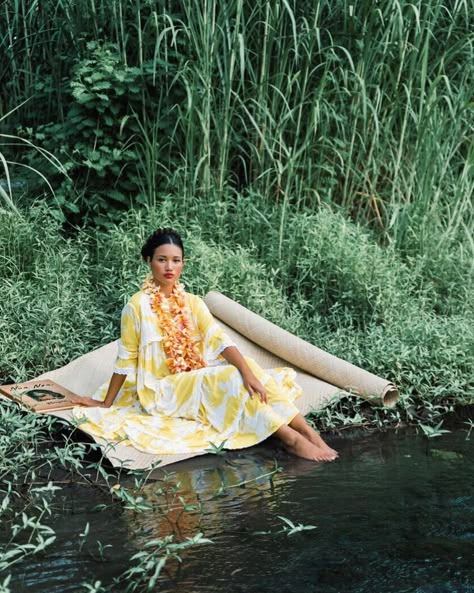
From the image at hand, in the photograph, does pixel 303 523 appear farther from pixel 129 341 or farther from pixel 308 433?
pixel 129 341

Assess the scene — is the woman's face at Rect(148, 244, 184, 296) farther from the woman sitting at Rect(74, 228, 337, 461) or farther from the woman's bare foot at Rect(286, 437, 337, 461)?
the woman's bare foot at Rect(286, 437, 337, 461)

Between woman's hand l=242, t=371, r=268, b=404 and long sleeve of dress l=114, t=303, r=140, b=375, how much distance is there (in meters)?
0.53

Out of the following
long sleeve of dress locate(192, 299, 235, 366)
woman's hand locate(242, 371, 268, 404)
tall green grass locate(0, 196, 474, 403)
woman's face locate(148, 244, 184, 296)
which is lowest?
tall green grass locate(0, 196, 474, 403)

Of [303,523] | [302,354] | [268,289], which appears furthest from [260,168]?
[303,523]

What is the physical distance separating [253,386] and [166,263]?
2.17 ft

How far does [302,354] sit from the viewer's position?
168 inches

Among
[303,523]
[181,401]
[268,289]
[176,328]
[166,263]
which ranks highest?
[166,263]

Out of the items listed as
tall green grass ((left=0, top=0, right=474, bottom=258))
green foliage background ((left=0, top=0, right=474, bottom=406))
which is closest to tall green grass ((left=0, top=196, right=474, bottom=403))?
green foliage background ((left=0, top=0, right=474, bottom=406))

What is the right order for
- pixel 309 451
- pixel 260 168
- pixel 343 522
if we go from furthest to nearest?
pixel 260 168
pixel 309 451
pixel 343 522

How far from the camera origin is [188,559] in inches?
99.3

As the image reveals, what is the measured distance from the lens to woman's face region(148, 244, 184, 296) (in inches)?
147

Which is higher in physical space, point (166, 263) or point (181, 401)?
point (166, 263)

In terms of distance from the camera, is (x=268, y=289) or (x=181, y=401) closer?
(x=181, y=401)

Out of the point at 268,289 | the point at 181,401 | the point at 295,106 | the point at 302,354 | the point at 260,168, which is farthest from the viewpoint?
the point at 260,168
